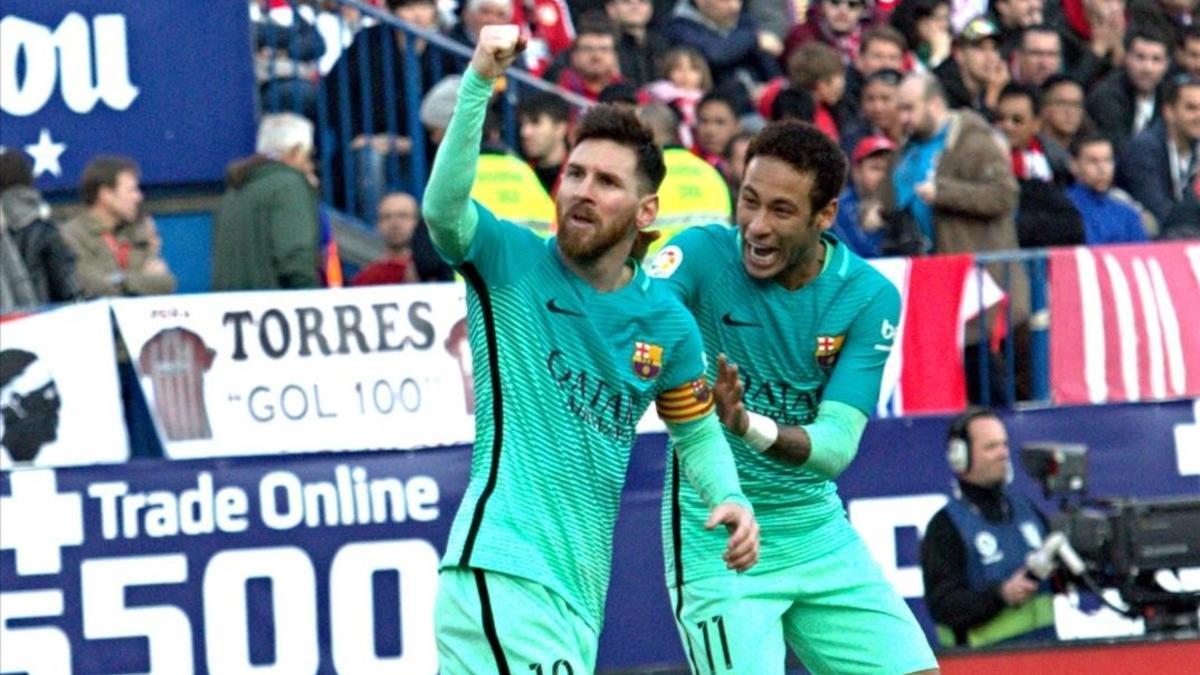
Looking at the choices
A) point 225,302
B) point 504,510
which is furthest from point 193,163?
point 504,510

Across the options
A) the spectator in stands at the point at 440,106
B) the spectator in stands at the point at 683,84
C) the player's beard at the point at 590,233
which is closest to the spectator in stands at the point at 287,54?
the spectator in stands at the point at 440,106

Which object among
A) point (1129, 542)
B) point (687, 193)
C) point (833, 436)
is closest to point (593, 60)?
point (687, 193)

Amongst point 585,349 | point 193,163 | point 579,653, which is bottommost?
point 579,653

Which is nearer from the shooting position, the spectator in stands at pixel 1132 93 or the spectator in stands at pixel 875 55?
the spectator in stands at pixel 875 55

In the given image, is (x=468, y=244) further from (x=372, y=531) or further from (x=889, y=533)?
(x=889, y=533)

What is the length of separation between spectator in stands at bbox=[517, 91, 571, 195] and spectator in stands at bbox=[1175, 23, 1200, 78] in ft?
16.6

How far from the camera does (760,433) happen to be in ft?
24.2

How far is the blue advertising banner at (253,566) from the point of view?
10.9 meters

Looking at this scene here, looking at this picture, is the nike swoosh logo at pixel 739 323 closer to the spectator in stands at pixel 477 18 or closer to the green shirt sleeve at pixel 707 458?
the green shirt sleeve at pixel 707 458

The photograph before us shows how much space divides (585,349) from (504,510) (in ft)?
1.64

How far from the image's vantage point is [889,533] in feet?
38.9

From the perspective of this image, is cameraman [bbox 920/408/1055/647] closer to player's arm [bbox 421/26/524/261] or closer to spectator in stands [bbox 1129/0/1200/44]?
→ player's arm [bbox 421/26/524/261]

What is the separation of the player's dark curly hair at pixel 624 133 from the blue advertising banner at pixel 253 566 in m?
4.52

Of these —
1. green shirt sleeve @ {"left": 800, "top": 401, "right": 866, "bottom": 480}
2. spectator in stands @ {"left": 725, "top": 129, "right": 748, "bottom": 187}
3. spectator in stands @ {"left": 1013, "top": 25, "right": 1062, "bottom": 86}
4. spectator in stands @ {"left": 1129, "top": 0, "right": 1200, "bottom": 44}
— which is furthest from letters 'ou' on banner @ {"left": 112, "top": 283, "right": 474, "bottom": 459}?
spectator in stands @ {"left": 1129, "top": 0, "right": 1200, "bottom": 44}
